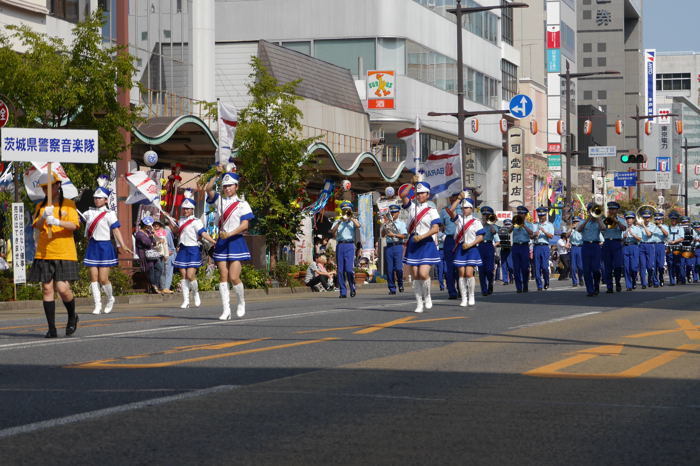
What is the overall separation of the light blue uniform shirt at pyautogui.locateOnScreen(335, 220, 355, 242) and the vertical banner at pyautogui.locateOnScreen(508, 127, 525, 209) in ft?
157

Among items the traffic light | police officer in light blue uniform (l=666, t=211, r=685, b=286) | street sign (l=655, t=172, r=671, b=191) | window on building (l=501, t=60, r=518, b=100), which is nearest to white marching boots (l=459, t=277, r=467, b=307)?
police officer in light blue uniform (l=666, t=211, r=685, b=286)

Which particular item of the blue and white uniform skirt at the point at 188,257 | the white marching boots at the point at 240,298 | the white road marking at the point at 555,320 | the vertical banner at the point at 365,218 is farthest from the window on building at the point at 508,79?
the white marching boots at the point at 240,298

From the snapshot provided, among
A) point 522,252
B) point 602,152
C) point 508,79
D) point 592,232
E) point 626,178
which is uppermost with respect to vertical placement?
point 508,79

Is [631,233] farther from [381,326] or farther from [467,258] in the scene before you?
[381,326]

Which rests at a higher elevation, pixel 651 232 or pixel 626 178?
pixel 626 178

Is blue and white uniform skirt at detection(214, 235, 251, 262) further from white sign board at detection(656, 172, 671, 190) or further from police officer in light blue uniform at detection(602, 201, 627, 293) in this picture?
white sign board at detection(656, 172, 671, 190)

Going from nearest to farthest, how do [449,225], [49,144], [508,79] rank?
[49,144], [449,225], [508,79]

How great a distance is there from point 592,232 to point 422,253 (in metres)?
8.76

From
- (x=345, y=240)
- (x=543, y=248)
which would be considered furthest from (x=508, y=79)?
(x=345, y=240)

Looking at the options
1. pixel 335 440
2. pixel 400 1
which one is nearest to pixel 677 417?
pixel 335 440

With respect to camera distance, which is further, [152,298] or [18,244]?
[152,298]

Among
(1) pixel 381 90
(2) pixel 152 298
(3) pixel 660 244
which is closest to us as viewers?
(2) pixel 152 298

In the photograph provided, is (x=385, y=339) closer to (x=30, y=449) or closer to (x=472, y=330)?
(x=472, y=330)

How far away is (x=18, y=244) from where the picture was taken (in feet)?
78.2
